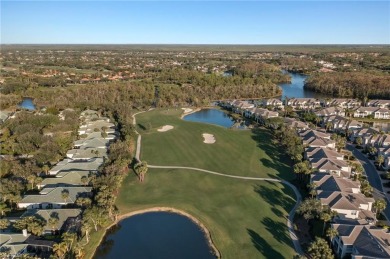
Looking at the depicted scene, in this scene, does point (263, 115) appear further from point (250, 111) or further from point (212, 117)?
point (212, 117)

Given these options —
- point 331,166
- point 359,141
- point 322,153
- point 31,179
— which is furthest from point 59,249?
point 359,141

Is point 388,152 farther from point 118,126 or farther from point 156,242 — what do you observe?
point 118,126

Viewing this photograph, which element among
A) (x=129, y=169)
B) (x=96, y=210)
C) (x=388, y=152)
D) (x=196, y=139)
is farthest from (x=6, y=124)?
(x=388, y=152)

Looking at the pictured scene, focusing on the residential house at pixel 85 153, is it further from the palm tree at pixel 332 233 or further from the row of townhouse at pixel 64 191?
the palm tree at pixel 332 233

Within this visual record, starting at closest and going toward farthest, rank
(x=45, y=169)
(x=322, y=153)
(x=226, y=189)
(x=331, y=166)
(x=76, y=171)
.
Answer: (x=226, y=189)
(x=76, y=171)
(x=45, y=169)
(x=331, y=166)
(x=322, y=153)

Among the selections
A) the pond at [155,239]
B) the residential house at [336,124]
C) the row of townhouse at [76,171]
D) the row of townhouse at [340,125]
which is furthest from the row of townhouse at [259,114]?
the pond at [155,239]

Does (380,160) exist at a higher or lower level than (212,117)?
higher
